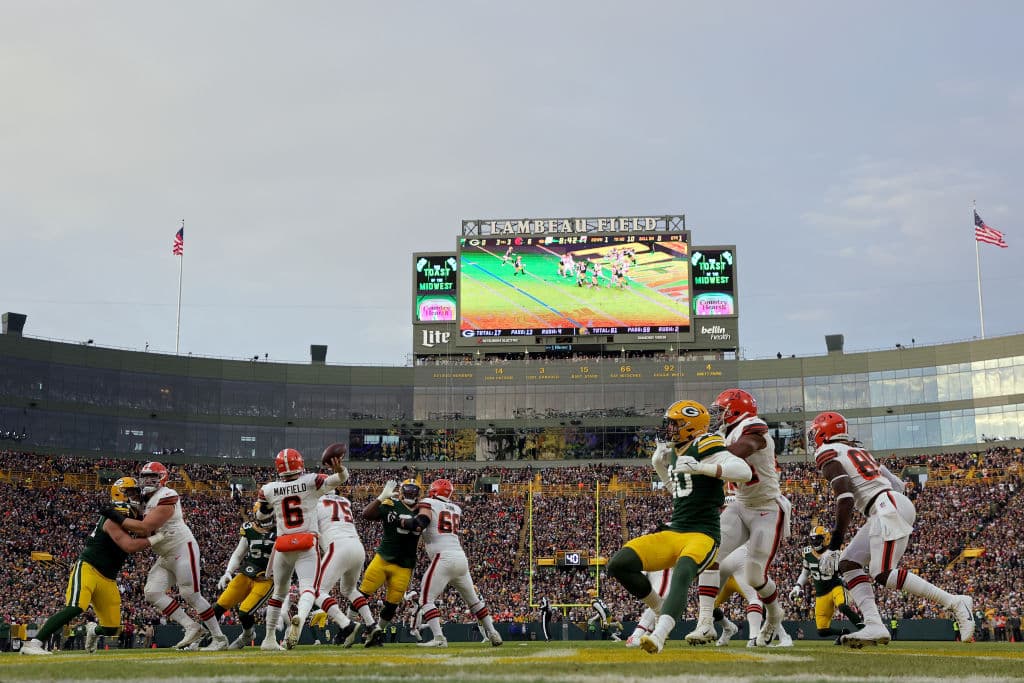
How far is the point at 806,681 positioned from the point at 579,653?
179 inches

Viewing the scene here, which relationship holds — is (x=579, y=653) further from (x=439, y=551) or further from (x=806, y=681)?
(x=439, y=551)

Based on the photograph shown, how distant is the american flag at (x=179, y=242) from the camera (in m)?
71.6

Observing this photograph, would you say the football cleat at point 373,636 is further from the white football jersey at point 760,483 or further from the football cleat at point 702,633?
the white football jersey at point 760,483

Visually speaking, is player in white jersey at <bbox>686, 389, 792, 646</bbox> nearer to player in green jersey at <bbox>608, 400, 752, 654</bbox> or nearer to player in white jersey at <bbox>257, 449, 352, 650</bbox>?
player in green jersey at <bbox>608, 400, 752, 654</bbox>

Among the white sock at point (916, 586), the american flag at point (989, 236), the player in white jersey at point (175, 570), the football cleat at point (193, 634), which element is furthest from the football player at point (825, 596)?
the american flag at point (989, 236)

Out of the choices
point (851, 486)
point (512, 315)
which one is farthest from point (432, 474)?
point (851, 486)

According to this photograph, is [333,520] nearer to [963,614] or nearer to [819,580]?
[819,580]

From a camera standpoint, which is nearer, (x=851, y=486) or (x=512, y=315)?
(x=851, y=486)

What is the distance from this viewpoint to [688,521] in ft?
35.9

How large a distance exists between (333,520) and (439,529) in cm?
183

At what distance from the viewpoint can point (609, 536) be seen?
58.7m

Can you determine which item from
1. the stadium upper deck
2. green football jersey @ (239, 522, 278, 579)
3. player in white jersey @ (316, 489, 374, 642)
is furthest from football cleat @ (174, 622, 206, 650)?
the stadium upper deck

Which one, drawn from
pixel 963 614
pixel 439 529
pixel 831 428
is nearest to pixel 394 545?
pixel 439 529

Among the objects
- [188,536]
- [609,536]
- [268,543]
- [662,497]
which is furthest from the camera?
[662,497]
